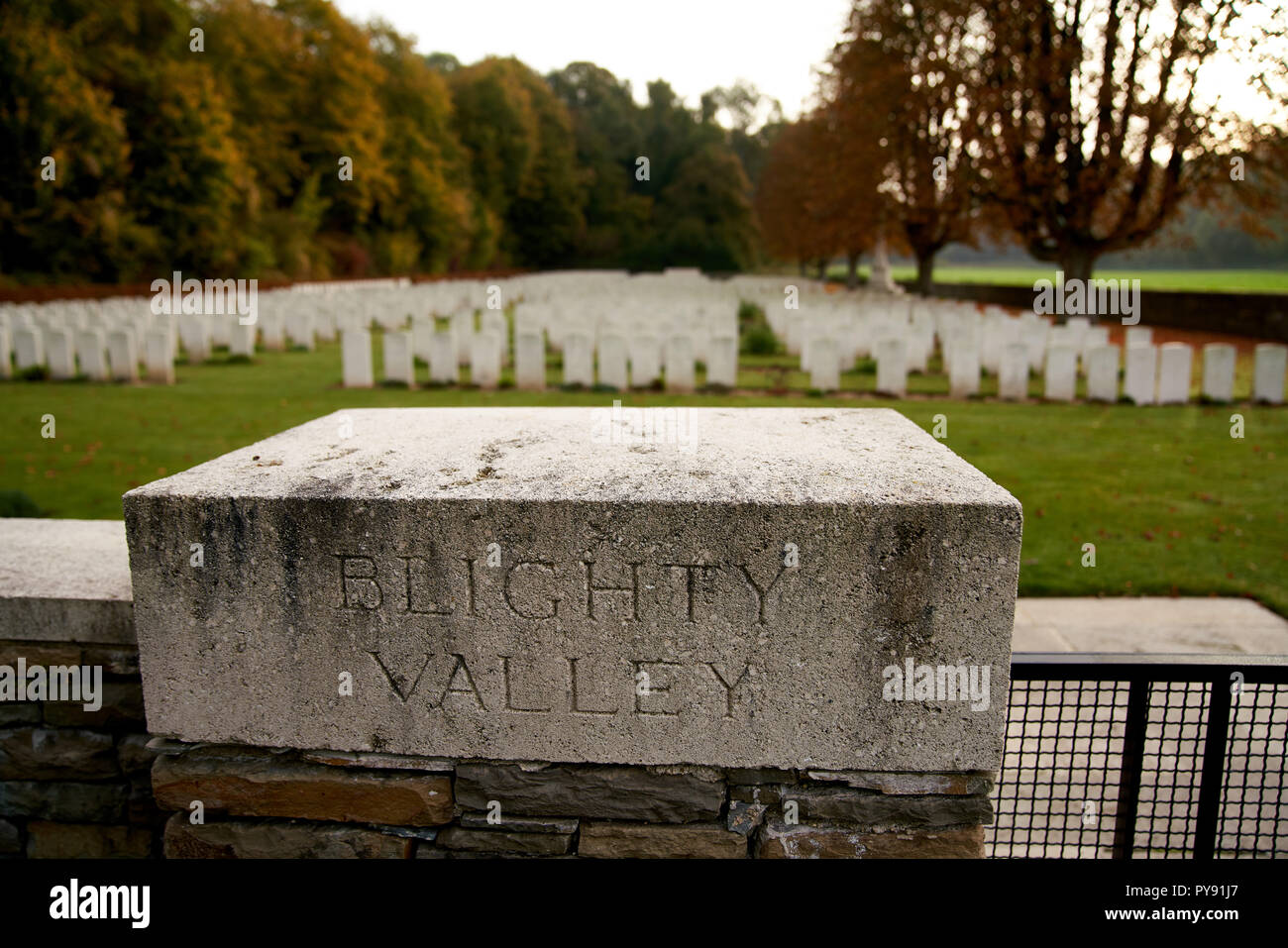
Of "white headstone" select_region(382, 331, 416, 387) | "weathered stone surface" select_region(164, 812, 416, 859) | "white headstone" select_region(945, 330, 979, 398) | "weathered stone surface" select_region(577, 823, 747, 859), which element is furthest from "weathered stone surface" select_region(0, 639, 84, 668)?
"white headstone" select_region(945, 330, 979, 398)

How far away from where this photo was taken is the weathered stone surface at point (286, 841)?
7.09 feet

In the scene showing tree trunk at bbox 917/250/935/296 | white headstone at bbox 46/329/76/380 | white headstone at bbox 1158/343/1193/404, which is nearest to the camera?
white headstone at bbox 1158/343/1193/404

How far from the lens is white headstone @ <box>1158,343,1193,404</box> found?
32.5 feet

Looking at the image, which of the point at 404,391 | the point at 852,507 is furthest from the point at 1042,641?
the point at 404,391

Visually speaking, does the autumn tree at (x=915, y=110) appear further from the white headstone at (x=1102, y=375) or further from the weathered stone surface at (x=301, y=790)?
the weathered stone surface at (x=301, y=790)

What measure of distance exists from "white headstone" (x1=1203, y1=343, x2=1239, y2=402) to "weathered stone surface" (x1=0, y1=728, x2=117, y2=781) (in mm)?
10814

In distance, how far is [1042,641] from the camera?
3.90 meters

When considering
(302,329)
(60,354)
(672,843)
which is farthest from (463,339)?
(672,843)

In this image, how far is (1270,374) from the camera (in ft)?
32.6

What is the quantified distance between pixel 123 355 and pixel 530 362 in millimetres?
5286

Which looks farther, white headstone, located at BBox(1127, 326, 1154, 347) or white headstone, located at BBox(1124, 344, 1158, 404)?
white headstone, located at BBox(1127, 326, 1154, 347)

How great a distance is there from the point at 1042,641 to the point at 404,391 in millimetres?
8195

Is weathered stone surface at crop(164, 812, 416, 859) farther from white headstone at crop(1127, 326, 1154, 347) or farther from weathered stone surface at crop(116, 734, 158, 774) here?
white headstone at crop(1127, 326, 1154, 347)

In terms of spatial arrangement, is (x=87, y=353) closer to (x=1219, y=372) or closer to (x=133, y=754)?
(x=133, y=754)
